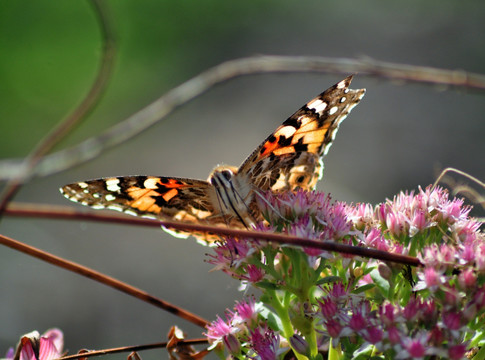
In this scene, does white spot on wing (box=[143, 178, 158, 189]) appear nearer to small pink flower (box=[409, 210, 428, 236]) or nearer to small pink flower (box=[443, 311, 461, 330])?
small pink flower (box=[409, 210, 428, 236])

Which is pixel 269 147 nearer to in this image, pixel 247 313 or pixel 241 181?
pixel 241 181

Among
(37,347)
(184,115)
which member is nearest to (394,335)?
(37,347)

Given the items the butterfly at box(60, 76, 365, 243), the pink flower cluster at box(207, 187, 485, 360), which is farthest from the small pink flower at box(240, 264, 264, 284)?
the butterfly at box(60, 76, 365, 243)

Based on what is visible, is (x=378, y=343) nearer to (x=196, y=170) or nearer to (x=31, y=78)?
(x=196, y=170)

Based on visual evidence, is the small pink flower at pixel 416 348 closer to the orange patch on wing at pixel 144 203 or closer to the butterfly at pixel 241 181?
the butterfly at pixel 241 181

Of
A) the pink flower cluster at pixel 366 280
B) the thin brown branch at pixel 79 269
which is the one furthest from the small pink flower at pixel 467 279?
the thin brown branch at pixel 79 269

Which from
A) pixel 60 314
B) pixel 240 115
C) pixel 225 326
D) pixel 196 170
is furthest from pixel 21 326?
pixel 225 326
